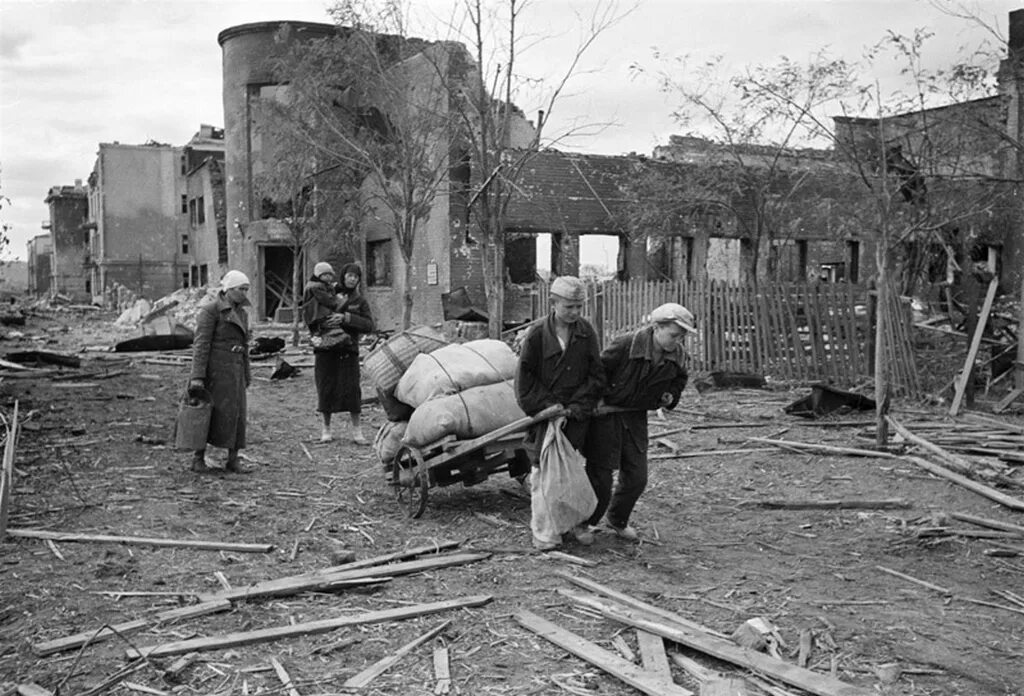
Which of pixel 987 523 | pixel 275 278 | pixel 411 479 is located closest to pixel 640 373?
pixel 411 479

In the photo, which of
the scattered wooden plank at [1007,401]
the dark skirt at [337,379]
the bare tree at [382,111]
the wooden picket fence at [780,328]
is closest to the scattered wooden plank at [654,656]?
the dark skirt at [337,379]

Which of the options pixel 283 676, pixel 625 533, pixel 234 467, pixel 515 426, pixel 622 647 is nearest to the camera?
pixel 283 676

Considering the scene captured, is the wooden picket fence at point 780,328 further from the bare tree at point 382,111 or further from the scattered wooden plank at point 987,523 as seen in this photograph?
the scattered wooden plank at point 987,523

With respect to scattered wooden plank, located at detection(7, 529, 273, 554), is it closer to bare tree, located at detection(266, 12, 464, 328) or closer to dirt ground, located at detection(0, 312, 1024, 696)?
dirt ground, located at detection(0, 312, 1024, 696)

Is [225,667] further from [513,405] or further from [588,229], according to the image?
[588,229]

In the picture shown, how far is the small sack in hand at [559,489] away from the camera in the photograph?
630cm

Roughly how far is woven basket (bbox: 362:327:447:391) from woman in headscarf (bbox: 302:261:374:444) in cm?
172

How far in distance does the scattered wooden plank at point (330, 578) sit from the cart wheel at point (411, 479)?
100cm

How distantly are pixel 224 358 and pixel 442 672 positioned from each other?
509 centimetres

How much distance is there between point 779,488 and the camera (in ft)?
28.7

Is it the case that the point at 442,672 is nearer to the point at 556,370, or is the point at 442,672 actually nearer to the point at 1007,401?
the point at 556,370

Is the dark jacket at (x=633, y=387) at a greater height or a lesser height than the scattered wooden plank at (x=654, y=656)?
greater

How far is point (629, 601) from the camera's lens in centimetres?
529

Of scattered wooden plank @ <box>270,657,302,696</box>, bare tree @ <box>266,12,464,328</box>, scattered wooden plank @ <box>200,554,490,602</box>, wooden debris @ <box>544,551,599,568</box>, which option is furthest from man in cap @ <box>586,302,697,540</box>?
bare tree @ <box>266,12,464,328</box>
